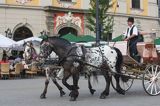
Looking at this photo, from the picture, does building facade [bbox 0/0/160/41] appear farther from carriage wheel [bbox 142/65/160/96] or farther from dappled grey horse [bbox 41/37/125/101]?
carriage wheel [bbox 142/65/160/96]

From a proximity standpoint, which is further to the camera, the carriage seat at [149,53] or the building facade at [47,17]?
the building facade at [47,17]

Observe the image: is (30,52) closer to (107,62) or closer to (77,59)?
(77,59)

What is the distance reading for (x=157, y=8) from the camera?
4197 cm

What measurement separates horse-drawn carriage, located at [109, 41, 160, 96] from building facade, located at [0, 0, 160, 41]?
63.3ft

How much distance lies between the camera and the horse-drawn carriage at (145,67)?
12867 mm

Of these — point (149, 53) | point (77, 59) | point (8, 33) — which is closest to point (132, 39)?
point (149, 53)

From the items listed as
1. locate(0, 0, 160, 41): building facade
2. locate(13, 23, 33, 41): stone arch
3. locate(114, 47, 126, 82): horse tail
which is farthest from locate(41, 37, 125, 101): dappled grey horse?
locate(13, 23, 33, 41): stone arch

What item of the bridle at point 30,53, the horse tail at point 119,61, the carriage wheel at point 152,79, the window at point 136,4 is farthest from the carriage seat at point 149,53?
the window at point 136,4

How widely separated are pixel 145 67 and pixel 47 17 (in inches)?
843

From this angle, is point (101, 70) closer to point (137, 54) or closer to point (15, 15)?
point (137, 54)

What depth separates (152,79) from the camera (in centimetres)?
1295

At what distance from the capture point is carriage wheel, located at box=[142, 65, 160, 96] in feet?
42.0

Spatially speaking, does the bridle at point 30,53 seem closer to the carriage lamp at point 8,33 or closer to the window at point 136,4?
the carriage lamp at point 8,33

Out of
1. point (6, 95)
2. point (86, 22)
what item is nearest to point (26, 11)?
point (86, 22)
